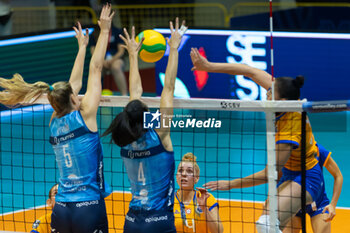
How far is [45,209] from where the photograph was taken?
293 inches

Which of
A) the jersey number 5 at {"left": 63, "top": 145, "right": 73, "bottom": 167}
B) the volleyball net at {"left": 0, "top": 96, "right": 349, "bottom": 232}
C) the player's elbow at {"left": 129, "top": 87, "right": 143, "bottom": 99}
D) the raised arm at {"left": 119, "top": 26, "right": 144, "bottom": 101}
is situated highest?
the raised arm at {"left": 119, "top": 26, "right": 144, "bottom": 101}

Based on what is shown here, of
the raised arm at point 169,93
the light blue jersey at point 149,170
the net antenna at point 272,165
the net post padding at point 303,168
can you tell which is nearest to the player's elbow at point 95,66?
the raised arm at point 169,93

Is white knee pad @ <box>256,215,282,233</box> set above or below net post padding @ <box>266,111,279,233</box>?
below

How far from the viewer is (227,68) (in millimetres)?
5398

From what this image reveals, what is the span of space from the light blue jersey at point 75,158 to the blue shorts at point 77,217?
1.9 inches

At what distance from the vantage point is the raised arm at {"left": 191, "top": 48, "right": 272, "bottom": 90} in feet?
17.3

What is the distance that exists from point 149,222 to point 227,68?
5.27ft

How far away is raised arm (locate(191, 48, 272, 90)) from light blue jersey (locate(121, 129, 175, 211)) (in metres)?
0.94

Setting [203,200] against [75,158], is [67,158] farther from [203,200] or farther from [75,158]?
[203,200]

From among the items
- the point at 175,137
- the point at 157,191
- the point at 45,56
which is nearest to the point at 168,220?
the point at 157,191

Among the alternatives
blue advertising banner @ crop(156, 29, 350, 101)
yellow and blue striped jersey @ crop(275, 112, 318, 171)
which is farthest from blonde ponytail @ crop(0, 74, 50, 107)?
blue advertising banner @ crop(156, 29, 350, 101)

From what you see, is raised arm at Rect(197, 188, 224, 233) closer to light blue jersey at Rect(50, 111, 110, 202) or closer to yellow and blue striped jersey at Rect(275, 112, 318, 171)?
yellow and blue striped jersey at Rect(275, 112, 318, 171)

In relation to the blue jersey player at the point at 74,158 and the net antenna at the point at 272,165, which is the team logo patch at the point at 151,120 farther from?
the net antenna at the point at 272,165

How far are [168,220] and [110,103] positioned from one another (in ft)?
4.83
